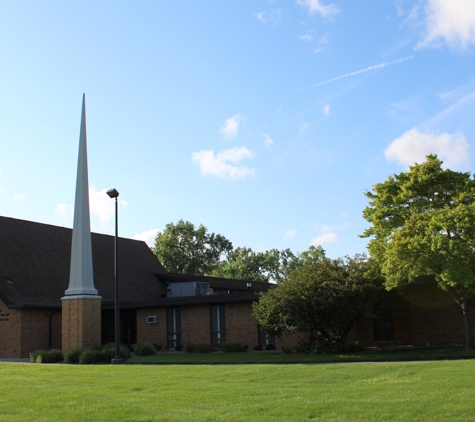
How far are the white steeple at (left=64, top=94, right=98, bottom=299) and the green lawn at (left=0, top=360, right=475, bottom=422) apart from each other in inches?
440

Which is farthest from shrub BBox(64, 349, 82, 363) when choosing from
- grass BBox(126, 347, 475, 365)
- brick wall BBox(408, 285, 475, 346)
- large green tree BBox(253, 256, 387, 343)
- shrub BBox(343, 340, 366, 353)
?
brick wall BBox(408, 285, 475, 346)

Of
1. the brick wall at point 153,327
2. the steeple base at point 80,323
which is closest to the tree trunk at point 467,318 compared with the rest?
the brick wall at point 153,327

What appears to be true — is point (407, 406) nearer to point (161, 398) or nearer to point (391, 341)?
point (161, 398)

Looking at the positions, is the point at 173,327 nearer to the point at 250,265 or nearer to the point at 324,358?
the point at 324,358

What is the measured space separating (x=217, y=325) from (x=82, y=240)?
8.10 m

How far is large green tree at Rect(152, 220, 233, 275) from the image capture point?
70500 mm

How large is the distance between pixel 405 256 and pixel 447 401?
12281mm

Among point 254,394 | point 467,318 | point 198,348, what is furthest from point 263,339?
point 254,394

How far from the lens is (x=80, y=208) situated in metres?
27.4

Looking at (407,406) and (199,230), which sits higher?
(199,230)

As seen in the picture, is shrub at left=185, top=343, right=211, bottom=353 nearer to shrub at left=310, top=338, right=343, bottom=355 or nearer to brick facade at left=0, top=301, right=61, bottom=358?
shrub at left=310, top=338, right=343, bottom=355

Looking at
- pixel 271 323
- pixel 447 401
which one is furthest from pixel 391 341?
pixel 447 401

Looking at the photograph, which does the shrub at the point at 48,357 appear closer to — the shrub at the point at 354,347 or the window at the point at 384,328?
the shrub at the point at 354,347

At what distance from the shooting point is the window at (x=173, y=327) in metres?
30.6
